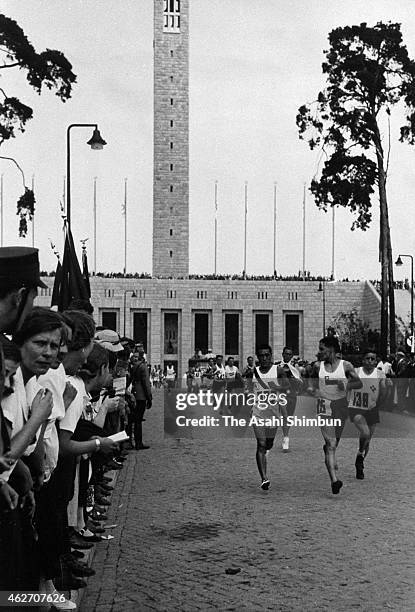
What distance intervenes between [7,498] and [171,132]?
2873 inches

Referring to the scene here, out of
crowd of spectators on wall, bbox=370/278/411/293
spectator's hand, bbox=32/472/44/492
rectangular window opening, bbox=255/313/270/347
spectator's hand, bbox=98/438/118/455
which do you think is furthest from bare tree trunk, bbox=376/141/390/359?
rectangular window opening, bbox=255/313/270/347

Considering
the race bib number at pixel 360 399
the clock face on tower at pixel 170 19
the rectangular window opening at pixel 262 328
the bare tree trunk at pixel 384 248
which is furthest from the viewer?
the rectangular window opening at pixel 262 328

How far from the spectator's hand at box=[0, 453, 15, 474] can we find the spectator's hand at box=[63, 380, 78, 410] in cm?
183

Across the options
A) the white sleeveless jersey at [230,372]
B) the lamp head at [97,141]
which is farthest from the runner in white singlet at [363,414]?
the white sleeveless jersey at [230,372]

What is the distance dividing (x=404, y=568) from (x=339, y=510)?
8.52 ft

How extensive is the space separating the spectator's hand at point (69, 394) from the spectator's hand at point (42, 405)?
3.77ft

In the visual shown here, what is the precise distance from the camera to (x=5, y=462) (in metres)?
3.38

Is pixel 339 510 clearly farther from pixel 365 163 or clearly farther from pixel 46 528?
pixel 365 163

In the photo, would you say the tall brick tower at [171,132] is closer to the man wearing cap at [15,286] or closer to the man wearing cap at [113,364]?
the man wearing cap at [113,364]

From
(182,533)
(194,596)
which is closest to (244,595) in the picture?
(194,596)

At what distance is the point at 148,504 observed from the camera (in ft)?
31.3

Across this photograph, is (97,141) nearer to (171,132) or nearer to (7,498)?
(7,498)

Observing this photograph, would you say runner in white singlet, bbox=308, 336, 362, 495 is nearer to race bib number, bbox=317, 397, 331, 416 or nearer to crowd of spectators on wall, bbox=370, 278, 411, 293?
race bib number, bbox=317, 397, 331, 416

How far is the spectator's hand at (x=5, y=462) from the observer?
10.9 feet
